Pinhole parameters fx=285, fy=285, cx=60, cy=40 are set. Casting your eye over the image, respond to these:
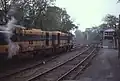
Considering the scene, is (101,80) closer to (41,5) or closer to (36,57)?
(36,57)

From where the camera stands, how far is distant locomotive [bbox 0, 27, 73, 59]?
17.9 m

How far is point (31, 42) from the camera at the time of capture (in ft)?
77.7

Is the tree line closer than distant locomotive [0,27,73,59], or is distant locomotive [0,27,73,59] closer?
distant locomotive [0,27,73,59]

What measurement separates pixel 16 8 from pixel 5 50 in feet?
83.4

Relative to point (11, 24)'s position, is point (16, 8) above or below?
above

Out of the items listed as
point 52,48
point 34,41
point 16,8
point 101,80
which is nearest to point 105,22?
point 16,8

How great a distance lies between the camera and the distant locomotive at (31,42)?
1792 cm

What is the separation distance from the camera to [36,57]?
2766 centimetres

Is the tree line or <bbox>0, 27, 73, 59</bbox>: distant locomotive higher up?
the tree line

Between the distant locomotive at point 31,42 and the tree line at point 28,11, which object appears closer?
the distant locomotive at point 31,42

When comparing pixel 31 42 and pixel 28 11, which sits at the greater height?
pixel 28 11

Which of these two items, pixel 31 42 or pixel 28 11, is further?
pixel 28 11

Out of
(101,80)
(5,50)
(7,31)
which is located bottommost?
(101,80)

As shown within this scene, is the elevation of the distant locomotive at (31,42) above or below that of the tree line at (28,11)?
below
